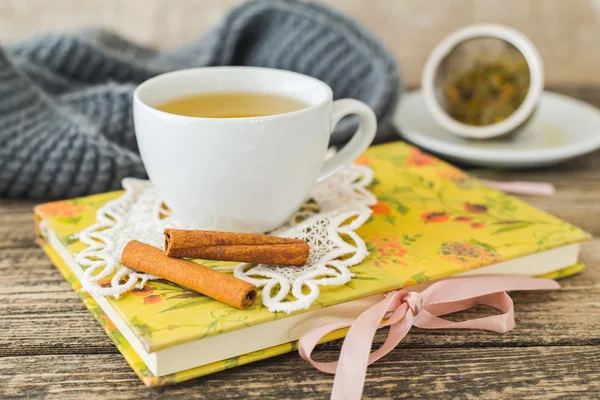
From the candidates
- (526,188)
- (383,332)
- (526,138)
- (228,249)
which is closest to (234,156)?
(228,249)

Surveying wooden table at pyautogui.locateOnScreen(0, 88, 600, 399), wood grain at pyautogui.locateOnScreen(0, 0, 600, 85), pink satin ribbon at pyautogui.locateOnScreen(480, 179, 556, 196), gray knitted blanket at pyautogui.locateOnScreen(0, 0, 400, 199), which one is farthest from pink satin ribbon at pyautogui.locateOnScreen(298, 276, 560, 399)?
wood grain at pyautogui.locateOnScreen(0, 0, 600, 85)

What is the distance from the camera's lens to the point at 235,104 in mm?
648

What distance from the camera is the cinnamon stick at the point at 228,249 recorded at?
520 millimetres

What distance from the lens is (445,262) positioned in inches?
22.0

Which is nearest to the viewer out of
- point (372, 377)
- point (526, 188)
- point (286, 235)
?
point (372, 377)

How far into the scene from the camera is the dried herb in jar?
0.93 meters

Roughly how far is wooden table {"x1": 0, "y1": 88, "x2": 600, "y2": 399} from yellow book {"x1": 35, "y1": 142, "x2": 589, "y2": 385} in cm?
2

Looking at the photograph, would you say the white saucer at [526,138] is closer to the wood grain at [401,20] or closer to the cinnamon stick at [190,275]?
the wood grain at [401,20]

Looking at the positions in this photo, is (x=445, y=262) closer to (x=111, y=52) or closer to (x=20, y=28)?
(x=111, y=52)

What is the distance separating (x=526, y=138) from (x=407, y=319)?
0.56 metres

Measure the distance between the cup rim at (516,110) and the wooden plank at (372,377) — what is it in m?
0.47

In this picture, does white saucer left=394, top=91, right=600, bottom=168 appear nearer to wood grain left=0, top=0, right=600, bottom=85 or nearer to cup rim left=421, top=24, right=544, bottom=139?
cup rim left=421, top=24, right=544, bottom=139

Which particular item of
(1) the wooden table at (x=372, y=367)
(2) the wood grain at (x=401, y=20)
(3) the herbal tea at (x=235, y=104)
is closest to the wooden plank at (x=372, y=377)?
(1) the wooden table at (x=372, y=367)

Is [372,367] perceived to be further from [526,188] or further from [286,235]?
[526,188]
